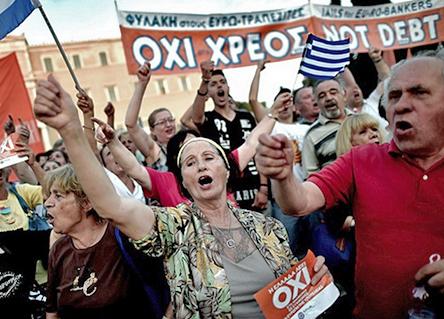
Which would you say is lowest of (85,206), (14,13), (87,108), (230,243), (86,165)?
(230,243)

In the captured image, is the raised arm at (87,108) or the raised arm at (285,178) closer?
the raised arm at (285,178)

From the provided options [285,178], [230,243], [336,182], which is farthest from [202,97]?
[285,178]

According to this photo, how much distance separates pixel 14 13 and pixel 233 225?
7.45 ft

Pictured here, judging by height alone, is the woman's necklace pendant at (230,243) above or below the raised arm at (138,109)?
below

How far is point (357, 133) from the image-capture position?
3273 mm

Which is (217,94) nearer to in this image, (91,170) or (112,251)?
(112,251)

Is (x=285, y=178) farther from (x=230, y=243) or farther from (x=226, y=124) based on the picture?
(x=226, y=124)

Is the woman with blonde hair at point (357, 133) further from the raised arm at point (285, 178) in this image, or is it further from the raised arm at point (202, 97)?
the raised arm at point (202, 97)

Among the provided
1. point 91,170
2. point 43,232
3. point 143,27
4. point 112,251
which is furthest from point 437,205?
point 143,27

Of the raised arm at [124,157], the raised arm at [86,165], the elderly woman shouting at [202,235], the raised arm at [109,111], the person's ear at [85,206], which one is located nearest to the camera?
the raised arm at [86,165]

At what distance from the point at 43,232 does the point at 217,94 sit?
207 cm

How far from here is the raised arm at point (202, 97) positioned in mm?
4461

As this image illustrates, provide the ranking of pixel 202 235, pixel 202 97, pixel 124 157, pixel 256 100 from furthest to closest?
Answer: pixel 256 100 → pixel 202 97 → pixel 124 157 → pixel 202 235

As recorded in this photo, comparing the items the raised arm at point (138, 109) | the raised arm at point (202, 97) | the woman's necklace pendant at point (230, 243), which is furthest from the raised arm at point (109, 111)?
the woman's necklace pendant at point (230, 243)
